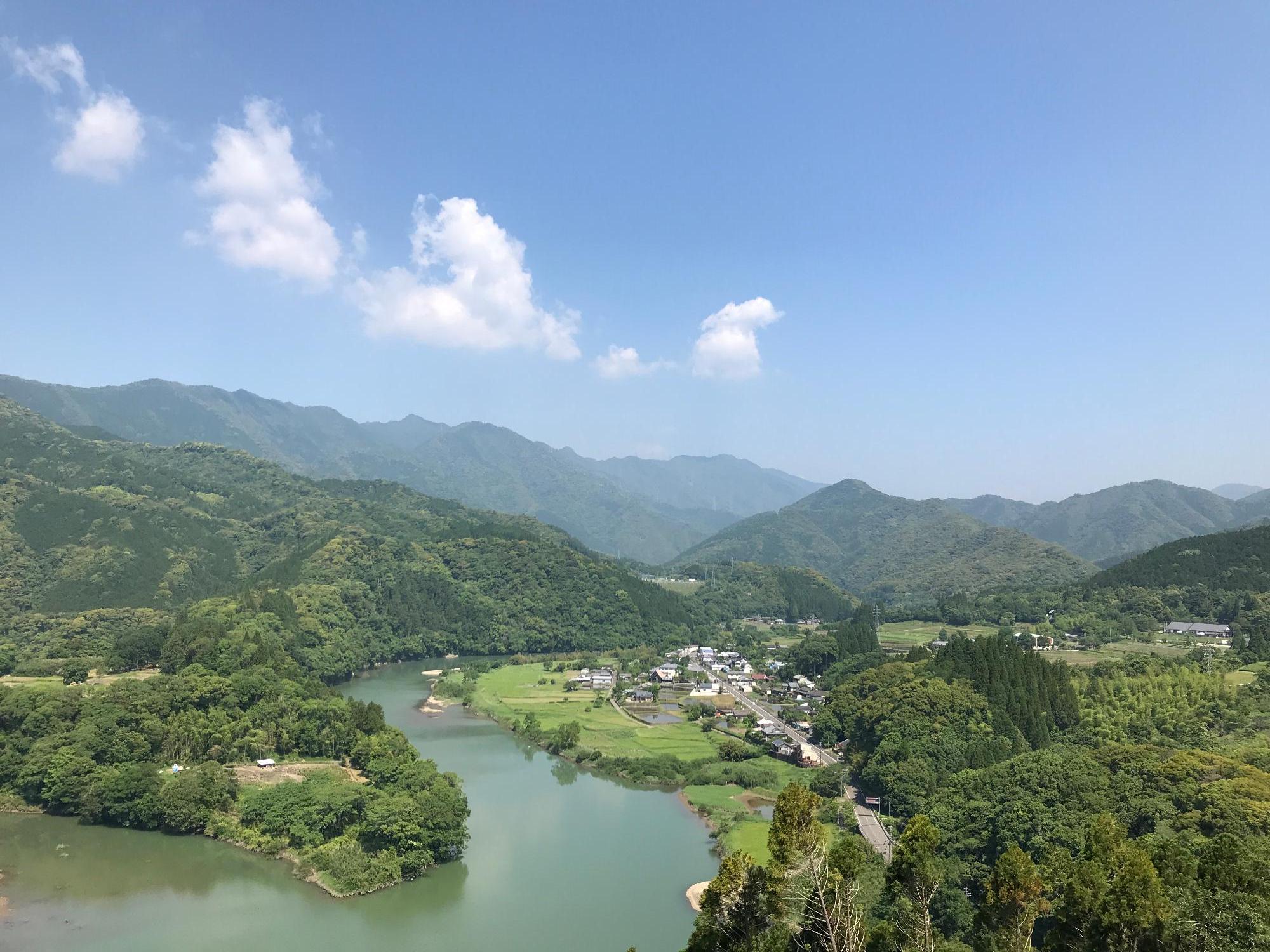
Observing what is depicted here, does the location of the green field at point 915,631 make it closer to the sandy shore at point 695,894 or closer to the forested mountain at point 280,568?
the forested mountain at point 280,568

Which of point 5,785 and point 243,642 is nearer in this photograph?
point 5,785

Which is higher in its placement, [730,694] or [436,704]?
[436,704]

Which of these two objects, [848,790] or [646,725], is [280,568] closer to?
[646,725]

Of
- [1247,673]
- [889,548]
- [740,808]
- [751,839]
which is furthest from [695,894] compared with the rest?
[889,548]

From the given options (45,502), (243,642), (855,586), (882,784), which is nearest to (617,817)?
(882,784)

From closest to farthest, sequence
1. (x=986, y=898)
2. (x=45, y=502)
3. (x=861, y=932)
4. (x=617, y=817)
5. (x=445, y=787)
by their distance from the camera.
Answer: (x=861, y=932)
(x=986, y=898)
(x=445, y=787)
(x=617, y=817)
(x=45, y=502)

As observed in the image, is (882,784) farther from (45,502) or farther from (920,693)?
(45,502)
